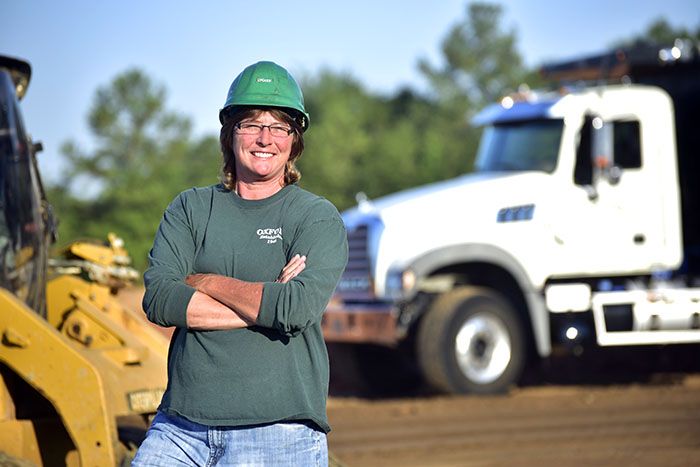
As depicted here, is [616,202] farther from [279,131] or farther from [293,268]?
[293,268]

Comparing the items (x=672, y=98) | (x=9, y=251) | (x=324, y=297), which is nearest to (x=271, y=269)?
(x=324, y=297)

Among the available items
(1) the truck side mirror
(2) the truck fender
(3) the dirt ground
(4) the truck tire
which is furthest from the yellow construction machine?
(1) the truck side mirror

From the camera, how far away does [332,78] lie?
75.8 m

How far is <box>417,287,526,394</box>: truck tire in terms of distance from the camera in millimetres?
12555

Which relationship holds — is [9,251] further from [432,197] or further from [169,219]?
[432,197]

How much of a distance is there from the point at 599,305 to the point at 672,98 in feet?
9.24

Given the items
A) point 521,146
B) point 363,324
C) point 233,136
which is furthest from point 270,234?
point 521,146

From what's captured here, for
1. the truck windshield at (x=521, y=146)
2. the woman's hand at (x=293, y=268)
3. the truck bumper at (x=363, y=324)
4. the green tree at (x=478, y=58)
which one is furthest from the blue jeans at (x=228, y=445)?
the green tree at (x=478, y=58)

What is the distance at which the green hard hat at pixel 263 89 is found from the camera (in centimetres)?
402

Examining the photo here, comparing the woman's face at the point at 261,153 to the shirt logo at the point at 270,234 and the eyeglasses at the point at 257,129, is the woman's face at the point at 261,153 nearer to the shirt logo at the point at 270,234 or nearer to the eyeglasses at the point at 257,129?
the eyeglasses at the point at 257,129

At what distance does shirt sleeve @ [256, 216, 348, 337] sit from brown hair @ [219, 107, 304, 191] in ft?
0.80

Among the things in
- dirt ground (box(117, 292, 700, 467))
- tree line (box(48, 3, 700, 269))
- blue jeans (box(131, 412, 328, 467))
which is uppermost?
tree line (box(48, 3, 700, 269))

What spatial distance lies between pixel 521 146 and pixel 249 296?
33.5ft

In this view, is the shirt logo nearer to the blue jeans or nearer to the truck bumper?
the blue jeans
